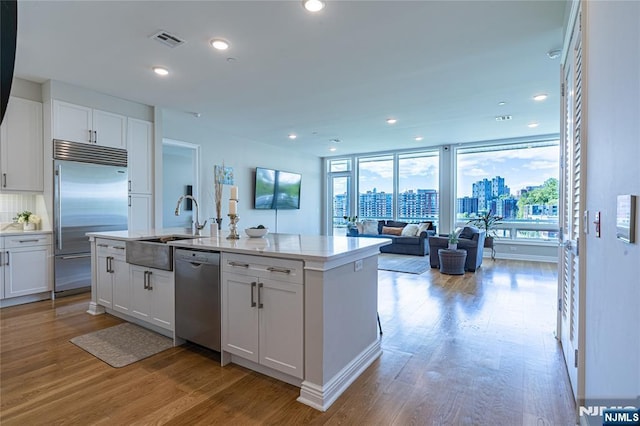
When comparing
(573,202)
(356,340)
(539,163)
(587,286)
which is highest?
(539,163)

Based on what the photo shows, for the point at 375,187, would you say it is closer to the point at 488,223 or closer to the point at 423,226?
the point at 423,226

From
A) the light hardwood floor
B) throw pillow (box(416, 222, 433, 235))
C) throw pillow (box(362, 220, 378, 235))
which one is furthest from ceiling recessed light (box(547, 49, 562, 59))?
throw pillow (box(362, 220, 378, 235))

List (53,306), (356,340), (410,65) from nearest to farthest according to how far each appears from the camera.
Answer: (356,340)
(410,65)
(53,306)

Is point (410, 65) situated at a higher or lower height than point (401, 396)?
higher

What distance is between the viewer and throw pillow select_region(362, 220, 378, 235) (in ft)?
29.5

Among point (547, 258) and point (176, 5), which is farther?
point (547, 258)

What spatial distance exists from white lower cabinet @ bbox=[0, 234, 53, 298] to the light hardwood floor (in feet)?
2.11

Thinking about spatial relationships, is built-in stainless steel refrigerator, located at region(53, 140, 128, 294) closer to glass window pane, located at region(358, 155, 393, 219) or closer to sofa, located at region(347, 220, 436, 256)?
sofa, located at region(347, 220, 436, 256)

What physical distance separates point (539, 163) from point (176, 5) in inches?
305

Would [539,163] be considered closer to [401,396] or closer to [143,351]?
[401,396]

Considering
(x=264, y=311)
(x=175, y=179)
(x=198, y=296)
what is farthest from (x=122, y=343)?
(x=175, y=179)

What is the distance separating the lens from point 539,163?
23.9 feet

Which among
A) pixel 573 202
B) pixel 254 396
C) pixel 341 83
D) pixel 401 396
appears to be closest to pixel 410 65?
pixel 341 83

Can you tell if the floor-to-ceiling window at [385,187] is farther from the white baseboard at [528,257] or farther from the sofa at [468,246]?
the sofa at [468,246]
